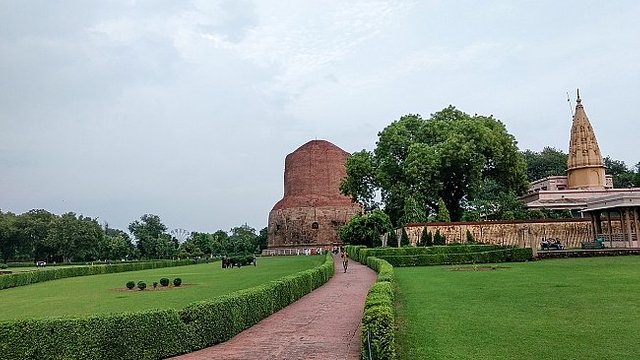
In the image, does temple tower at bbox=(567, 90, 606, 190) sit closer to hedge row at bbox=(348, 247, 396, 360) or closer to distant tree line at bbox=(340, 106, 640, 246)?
distant tree line at bbox=(340, 106, 640, 246)

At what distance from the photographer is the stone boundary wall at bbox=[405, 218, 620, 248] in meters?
29.1

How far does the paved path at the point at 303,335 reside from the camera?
709 centimetres

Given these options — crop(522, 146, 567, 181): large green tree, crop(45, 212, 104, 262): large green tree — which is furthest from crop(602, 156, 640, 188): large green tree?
crop(45, 212, 104, 262): large green tree

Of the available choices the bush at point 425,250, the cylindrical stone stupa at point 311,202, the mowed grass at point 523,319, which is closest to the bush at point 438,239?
the bush at point 425,250

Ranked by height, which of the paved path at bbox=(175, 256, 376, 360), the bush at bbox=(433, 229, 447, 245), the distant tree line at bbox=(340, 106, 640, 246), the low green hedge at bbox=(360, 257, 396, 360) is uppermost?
the distant tree line at bbox=(340, 106, 640, 246)

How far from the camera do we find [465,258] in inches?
909

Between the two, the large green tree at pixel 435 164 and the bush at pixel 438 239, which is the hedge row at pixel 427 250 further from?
the large green tree at pixel 435 164

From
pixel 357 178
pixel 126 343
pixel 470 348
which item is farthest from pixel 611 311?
pixel 357 178

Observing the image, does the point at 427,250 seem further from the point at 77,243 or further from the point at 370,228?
the point at 77,243

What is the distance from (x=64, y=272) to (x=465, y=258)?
21455 millimetres

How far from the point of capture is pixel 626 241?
2609 cm

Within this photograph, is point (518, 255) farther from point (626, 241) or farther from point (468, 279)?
point (468, 279)

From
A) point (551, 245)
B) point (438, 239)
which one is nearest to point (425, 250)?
point (438, 239)

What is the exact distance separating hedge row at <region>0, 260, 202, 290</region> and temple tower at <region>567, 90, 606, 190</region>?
3146cm
